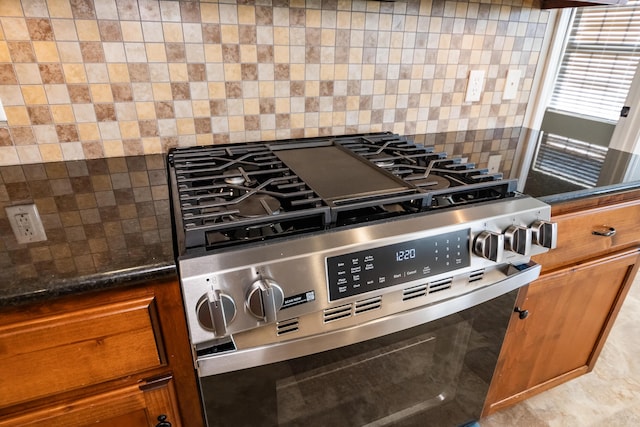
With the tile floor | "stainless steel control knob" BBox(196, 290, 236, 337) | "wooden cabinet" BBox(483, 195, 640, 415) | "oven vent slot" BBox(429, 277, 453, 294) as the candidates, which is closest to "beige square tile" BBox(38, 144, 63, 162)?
"stainless steel control knob" BBox(196, 290, 236, 337)

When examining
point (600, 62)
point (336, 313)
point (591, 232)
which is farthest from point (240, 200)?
point (600, 62)

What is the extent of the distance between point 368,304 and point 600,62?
11.6ft

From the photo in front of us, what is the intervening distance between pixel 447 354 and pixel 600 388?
1122 mm

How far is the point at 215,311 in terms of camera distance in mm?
579

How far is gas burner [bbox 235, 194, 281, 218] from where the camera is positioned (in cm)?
71

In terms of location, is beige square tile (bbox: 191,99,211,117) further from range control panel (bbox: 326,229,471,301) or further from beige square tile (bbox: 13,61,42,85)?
range control panel (bbox: 326,229,471,301)

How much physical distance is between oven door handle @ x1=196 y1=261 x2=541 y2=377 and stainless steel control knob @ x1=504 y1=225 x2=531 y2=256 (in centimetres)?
9

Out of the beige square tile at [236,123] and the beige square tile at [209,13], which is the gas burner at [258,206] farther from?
the beige square tile at [209,13]

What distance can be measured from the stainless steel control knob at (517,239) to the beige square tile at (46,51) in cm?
113

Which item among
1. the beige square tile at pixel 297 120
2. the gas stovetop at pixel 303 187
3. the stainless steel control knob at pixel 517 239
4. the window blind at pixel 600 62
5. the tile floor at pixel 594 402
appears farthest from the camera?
the window blind at pixel 600 62

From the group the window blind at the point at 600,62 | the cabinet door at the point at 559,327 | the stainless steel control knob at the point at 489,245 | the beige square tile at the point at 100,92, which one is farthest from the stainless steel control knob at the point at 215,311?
the window blind at the point at 600,62

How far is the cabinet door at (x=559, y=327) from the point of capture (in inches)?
44.1

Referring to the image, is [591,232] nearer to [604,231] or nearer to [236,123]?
[604,231]

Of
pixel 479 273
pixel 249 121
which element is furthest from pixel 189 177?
pixel 479 273
